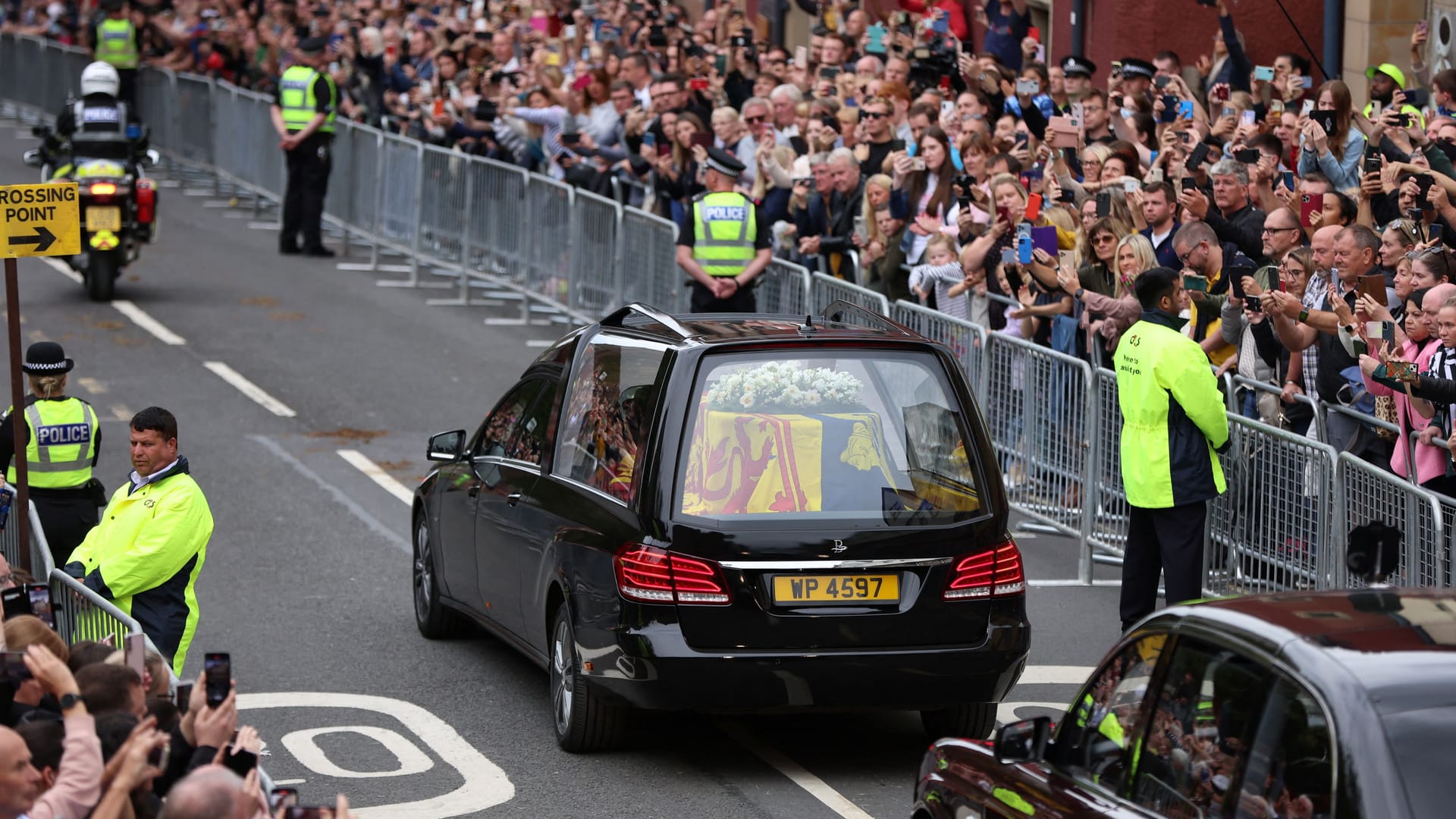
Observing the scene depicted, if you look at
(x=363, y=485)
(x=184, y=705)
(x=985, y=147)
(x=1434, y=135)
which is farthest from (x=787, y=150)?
(x=184, y=705)

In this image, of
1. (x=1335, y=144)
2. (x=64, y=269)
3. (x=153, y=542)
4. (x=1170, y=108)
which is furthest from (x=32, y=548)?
(x=64, y=269)

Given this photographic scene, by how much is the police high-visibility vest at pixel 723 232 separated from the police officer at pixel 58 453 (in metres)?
6.09

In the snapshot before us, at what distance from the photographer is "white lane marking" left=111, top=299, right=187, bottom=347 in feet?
64.4

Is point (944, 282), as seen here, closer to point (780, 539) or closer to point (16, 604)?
point (780, 539)

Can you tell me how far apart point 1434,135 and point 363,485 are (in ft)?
22.7

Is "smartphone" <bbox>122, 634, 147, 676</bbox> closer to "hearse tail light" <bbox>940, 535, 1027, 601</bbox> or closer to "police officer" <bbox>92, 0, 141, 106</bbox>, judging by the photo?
"hearse tail light" <bbox>940, 535, 1027, 601</bbox>

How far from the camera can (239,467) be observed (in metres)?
14.8

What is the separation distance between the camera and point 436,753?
8.99 m

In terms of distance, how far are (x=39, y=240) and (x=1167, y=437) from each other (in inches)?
200

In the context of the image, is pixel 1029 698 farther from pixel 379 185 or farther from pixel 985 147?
pixel 379 185

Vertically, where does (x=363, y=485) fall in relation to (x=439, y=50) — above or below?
below

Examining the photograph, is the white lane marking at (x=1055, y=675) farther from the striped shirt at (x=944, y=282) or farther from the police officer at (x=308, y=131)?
the police officer at (x=308, y=131)

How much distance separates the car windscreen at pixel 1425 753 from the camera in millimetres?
4398

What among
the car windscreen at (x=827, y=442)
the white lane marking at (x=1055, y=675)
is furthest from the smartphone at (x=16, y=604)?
the white lane marking at (x=1055, y=675)
